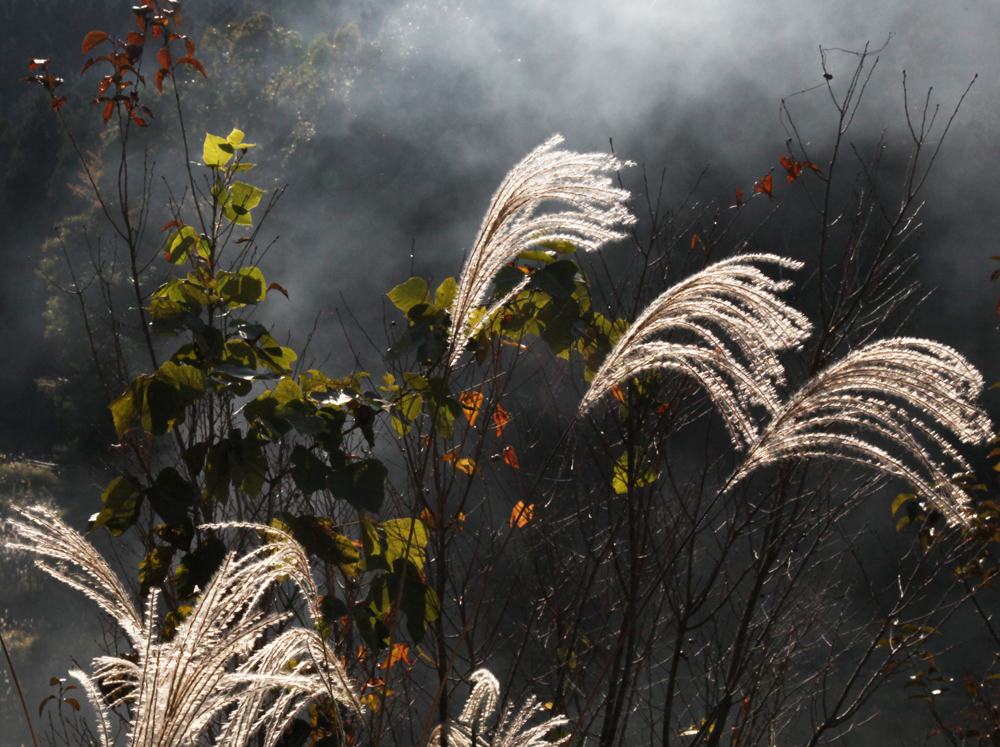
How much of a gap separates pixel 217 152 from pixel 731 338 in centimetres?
112

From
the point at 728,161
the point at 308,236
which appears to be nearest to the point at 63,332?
the point at 308,236

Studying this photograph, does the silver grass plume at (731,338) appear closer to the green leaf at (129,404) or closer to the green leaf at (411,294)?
the green leaf at (411,294)

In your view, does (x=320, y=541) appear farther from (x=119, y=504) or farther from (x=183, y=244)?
(x=183, y=244)

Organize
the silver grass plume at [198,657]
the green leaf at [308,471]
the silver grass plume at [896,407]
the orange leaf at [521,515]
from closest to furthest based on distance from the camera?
the silver grass plume at [198,657], the silver grass plume at [896,407], the green leaf at [308,471], the orange leaf at [521,515]

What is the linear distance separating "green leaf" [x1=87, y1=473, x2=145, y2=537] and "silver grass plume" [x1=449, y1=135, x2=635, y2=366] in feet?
2.06

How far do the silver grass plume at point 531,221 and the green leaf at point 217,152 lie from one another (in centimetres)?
70

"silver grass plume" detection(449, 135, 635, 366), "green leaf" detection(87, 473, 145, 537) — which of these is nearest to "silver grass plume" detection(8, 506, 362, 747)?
"green leaf" detection(87, 473, 145, 537)

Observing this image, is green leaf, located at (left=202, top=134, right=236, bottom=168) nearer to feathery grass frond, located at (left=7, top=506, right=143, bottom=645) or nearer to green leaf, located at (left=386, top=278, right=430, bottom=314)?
green leaf, located at (left=386, top=278, right=430, bottom=314)

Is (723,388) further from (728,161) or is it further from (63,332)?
(63,332)

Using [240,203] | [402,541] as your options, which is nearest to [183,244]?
[240,203]

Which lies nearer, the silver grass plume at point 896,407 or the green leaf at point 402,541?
the silver grass plume at point 896,407

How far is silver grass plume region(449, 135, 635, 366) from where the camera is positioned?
3.38 ft

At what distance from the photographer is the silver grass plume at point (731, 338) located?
0.90 meters

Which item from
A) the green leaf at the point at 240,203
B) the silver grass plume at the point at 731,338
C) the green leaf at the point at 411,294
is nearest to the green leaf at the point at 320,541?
the green leaf at the point at 411,294
